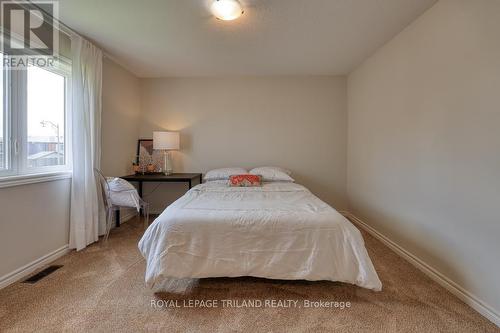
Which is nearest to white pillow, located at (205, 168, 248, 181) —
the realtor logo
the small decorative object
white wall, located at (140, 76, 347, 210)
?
white wall, located at (140, 76, 347, 210)

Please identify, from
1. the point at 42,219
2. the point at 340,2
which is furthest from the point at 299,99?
the point at 42,219

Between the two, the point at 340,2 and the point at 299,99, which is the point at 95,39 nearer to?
the point at 340,2

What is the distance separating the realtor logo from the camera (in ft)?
6.16

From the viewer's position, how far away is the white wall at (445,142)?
5.13ft

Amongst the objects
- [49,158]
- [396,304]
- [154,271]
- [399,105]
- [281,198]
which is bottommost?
[396,304]

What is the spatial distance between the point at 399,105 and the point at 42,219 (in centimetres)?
380

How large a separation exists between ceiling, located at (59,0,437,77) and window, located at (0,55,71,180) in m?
0.61

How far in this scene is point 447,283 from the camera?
1.86 metres

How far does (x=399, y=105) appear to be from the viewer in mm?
2480

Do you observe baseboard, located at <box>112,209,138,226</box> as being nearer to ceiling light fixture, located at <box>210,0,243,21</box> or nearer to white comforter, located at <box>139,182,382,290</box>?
white comforter, located at <box>139,182,382,290</box>

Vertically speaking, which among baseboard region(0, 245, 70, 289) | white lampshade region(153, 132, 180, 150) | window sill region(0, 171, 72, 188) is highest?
white lampshade region(153, 132, 180, 150)

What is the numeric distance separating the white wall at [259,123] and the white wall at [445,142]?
0.94m

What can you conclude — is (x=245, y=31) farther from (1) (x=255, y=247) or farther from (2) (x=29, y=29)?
(1) (x=255, y=247)

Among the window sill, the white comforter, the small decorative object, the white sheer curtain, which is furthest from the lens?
the small decorative object
